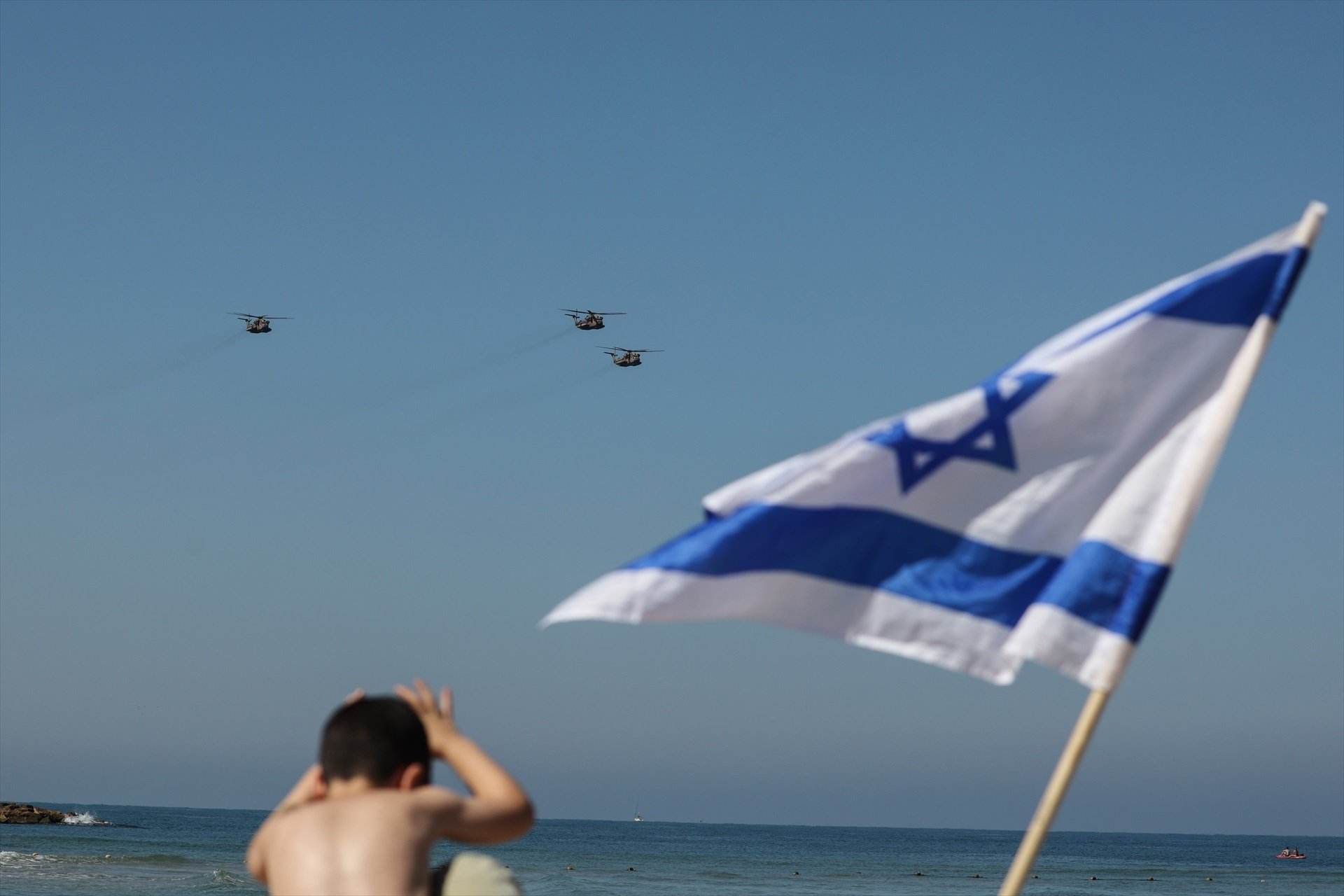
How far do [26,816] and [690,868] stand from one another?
69887 mm

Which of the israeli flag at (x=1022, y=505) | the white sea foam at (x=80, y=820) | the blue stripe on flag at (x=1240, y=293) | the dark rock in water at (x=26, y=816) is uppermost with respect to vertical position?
the blue stripe on flag at (x=1240, y=293)

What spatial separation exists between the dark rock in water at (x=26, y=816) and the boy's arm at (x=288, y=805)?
13795cm

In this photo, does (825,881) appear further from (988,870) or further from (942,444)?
(942,444)

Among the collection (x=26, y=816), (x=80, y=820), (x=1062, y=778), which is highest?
(x=1062, y=778)

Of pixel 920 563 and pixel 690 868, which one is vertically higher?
pixel 920 563

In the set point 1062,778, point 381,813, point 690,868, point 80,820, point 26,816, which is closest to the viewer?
point 381,813

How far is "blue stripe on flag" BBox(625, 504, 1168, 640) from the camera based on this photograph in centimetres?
532

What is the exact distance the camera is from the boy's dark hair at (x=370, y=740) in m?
3.87

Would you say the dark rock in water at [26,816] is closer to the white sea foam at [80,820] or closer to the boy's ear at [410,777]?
the white sea foam at [80,820]

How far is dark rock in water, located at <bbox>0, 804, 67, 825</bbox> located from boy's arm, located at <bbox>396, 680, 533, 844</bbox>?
454 feet

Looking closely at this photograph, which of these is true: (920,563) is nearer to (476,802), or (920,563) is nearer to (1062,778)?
(1062,778)

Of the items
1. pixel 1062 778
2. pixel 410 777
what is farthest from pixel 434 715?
pixel 1062 778

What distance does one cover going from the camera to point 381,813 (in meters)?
3.81

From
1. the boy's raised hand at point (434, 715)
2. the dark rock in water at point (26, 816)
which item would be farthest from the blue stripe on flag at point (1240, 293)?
the dark rock in water at point (26, 816)
